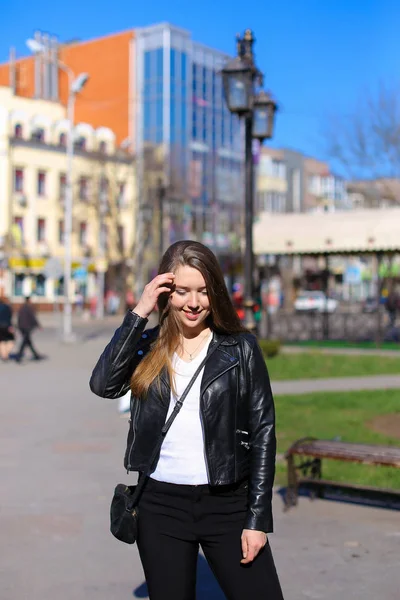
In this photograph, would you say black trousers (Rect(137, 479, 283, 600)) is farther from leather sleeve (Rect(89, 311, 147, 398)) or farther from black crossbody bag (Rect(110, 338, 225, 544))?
leather sleeve (Rect(89, 311, 147, 398))

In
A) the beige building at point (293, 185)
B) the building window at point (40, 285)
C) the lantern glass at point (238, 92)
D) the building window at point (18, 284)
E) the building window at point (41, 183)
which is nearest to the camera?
the lantern glass at point (238, 92)

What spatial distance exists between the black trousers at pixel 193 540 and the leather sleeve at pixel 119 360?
1.24ft

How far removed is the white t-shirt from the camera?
9.66 feet

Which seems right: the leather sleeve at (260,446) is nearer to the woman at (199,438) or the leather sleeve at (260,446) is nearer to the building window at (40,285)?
the woman at (199,438)

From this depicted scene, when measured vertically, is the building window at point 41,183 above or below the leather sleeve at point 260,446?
above

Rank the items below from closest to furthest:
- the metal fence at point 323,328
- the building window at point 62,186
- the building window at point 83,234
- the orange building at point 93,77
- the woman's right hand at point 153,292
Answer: the woman's right hand at point 153,292
the metal fence at point 323,328
the building window at point 62,186
the building window at point 83,234
the orange building at point 93,77

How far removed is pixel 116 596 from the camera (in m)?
Result: 4.68

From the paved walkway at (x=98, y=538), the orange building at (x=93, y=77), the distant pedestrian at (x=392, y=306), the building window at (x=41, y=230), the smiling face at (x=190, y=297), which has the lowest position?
the paved walkway at (x=98, y=538)

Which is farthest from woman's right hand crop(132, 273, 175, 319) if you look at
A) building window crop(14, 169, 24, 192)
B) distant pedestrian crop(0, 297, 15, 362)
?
building window crop(14, 169, 24, 192)

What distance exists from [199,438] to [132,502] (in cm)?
36

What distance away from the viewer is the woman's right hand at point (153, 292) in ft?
9.97

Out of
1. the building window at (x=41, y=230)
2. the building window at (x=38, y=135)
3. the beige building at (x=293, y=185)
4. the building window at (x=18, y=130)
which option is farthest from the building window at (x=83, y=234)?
the beige building at (x=293, y=185)

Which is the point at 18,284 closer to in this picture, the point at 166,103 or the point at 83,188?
the point at 83,188

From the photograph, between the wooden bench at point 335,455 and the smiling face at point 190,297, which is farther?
the wooden bench at point 335,455
